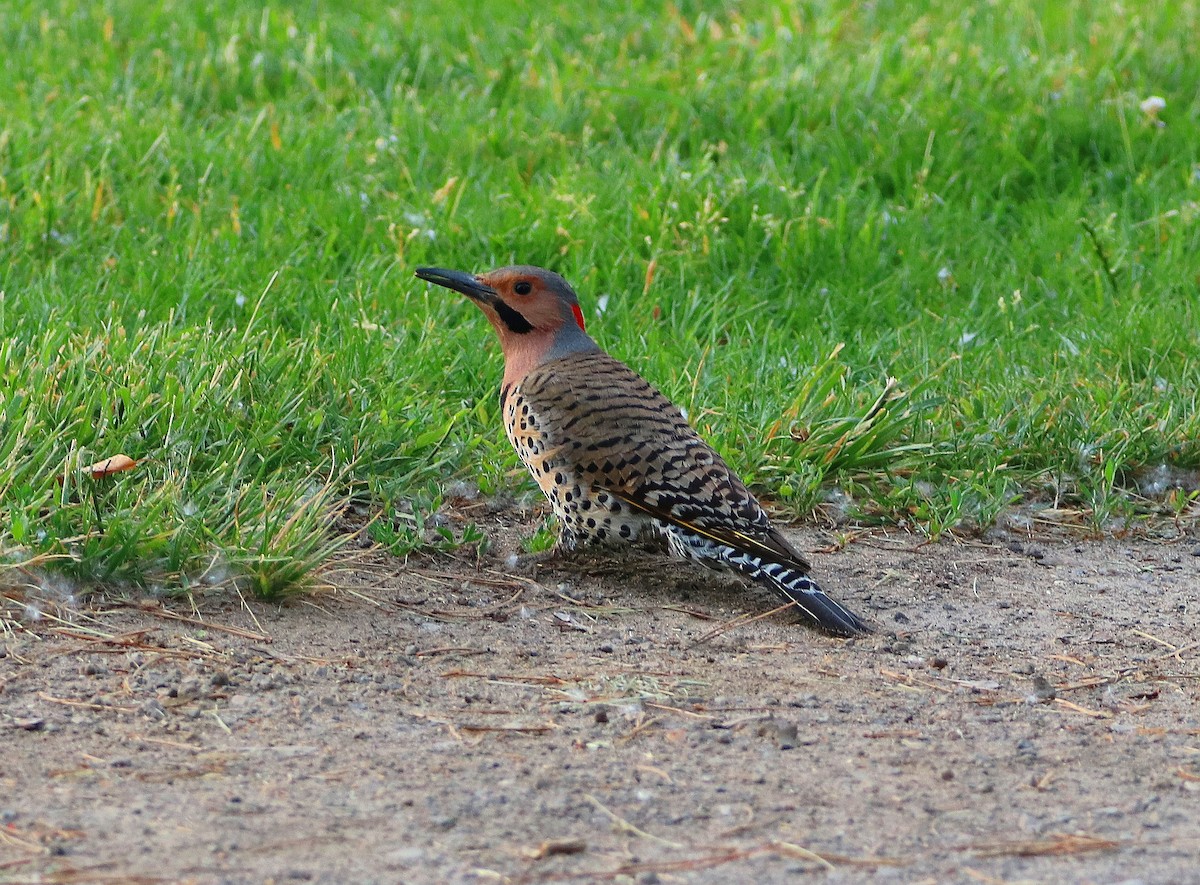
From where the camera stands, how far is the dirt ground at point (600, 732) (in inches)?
113

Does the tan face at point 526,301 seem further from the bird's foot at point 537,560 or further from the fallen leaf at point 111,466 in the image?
the fallen leaf at point 111,466

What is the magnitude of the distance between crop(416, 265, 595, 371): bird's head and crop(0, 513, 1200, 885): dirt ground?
25.4 inches

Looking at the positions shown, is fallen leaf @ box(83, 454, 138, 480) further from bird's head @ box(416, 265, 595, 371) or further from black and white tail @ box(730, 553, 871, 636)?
black and white tail @ box(730, 553, 871, 636)

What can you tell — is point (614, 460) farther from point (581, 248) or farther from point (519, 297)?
point (581, 248)

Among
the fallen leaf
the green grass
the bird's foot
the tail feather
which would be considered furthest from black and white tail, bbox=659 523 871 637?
the fallen leaf

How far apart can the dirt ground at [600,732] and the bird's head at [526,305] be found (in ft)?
2.11

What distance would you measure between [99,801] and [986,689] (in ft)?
6.94

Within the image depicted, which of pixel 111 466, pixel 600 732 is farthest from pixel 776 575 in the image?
pixel 111 466

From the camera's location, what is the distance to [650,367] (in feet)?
19.0

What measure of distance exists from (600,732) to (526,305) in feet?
6.05

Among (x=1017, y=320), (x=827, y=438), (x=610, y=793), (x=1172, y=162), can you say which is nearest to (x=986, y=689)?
(x=610, y=793)

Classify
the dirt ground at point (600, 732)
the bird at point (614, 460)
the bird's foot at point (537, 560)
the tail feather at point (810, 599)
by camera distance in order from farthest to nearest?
Answer: the bird's foot at point (537, 560) < the bird at point (614, 460) < the tail feather at point (810, 599) < the dirt ground at point (600, 732)

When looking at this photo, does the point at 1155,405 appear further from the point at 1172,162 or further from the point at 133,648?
the point at 133,648

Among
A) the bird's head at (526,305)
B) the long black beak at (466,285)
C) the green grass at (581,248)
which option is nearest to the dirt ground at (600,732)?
the green grass at (581,248)
